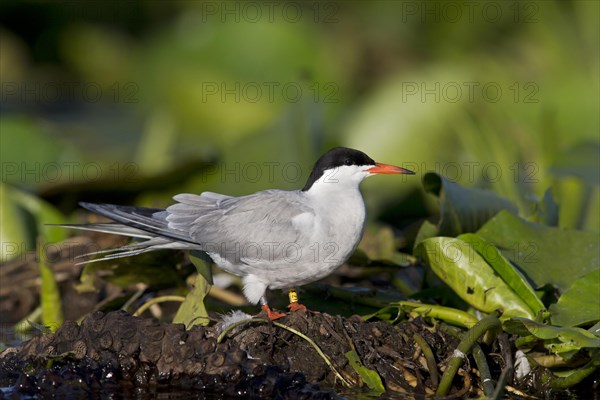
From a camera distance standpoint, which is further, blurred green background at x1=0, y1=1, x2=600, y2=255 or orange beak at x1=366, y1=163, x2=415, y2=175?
blurred green background at x1=0, y1=1, x2=600, y2=255

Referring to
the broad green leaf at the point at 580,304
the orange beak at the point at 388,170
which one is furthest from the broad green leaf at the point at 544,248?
the orange beak at the point at 388,170

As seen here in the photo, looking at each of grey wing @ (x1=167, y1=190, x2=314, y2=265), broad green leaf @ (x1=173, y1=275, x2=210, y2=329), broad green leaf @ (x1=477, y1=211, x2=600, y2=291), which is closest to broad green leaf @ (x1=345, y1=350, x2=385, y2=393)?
grey wing @ (x1=167, y1=190, x2=314, y2=265)

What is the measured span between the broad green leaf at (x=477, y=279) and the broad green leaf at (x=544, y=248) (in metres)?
0.41

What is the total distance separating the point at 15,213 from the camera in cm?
645

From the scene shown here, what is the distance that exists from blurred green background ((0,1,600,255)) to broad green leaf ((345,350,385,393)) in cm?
185

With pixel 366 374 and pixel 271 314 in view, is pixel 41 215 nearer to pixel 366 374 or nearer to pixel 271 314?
pixel 271 314

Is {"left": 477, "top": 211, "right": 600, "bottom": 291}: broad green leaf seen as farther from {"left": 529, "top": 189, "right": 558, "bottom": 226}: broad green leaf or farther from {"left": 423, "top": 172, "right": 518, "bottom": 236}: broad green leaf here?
{"left": 529, "top": 189, "right": 558, "bottom": 226}: broad green leaf

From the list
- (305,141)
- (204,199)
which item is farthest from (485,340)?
(305,141)

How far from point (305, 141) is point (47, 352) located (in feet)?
9.34

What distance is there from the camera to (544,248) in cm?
535

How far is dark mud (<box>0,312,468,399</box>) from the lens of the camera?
440 cm

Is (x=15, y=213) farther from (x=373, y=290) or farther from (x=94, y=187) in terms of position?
(x=373, y=290)

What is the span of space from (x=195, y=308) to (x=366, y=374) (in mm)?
932

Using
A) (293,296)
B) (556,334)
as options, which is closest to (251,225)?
(293,296)
